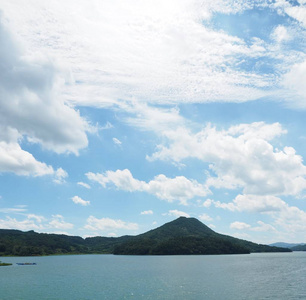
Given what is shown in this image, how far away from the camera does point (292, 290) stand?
109 meters

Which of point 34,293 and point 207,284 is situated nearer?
point 34,293

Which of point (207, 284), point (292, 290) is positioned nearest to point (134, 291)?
point (207, 284)

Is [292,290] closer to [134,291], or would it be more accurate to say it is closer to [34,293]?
[134,291]

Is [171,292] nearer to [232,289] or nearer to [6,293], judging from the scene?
[232,289]

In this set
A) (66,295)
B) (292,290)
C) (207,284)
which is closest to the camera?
(66,295)

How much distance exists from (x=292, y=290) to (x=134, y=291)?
57.6 metres

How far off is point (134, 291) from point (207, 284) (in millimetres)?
33572

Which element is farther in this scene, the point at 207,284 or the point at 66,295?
the point at 207,284

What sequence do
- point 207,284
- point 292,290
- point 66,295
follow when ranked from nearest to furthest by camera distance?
point 66,295, point 292,290, point 207,284

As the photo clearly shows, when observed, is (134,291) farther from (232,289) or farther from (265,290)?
(265,290)

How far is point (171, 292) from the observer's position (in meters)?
105

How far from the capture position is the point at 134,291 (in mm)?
108562

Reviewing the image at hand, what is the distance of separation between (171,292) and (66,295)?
1430 inches

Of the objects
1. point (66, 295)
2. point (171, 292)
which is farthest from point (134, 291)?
point (66, 295)
